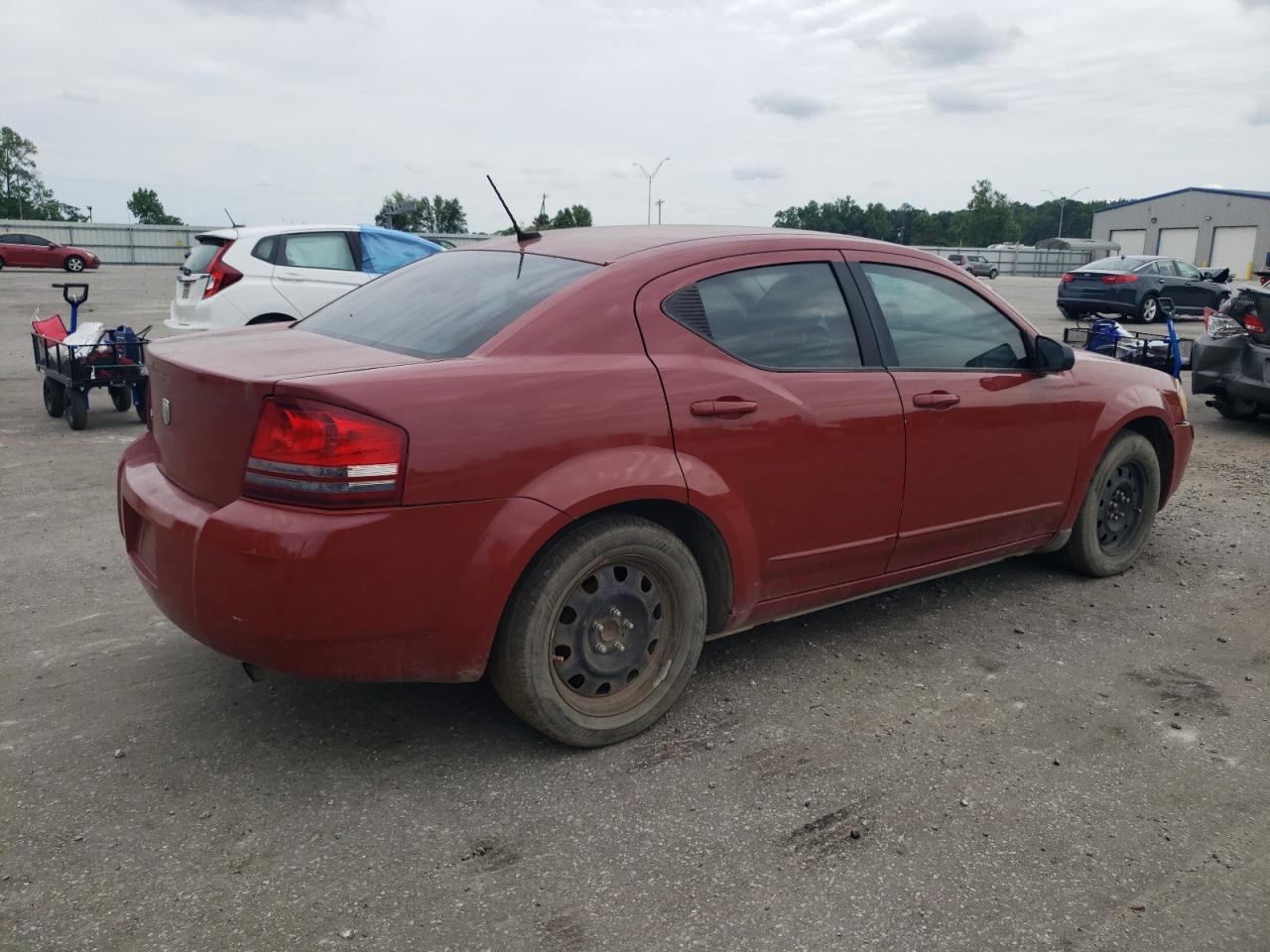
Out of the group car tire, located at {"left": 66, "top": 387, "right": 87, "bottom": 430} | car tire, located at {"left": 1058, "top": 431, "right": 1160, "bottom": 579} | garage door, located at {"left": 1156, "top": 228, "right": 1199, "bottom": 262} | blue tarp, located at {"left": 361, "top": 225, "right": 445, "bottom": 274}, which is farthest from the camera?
garage door, located at {"left": 1156, "top": 228, "right": 1199, "bottom": 262}

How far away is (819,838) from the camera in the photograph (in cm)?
280

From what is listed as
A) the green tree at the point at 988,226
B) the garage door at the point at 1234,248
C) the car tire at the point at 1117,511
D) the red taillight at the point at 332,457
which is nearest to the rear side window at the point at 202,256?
the red taillight at the point at 332,457

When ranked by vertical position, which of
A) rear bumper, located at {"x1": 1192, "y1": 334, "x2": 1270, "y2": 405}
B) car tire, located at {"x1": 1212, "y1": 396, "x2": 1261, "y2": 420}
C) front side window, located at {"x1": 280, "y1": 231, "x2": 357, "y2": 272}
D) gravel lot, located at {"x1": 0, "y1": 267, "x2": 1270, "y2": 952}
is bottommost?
gravel lot, located at {"x1": 0, "y1": 267, "x2": 1270, "y2": 952}

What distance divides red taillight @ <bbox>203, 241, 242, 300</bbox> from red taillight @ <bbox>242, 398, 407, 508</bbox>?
24.5 feet

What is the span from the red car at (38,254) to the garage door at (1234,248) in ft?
203

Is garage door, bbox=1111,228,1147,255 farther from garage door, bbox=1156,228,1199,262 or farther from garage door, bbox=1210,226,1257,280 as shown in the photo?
garage door, bbox=1210,226,1257,280

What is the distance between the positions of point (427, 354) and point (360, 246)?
7.78 meters

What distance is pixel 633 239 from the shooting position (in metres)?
3.73

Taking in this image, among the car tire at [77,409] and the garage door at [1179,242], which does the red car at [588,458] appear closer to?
the car tire at [77,409]

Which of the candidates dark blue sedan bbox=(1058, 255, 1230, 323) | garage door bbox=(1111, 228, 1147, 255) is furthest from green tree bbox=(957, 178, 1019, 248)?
dark blue sedan bbox=(1058, 255, 1230, 323)

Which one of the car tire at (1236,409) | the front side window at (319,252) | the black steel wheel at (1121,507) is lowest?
the car tire at (1236,409)

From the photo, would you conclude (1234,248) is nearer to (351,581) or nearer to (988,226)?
(988,226)

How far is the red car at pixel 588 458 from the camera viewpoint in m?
2.77

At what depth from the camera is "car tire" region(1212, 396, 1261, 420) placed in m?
9.52
